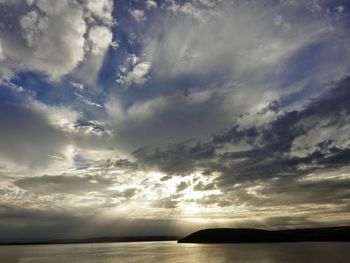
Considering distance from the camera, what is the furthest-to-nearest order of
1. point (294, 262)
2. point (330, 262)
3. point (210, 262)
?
point (210, 262), point (294, 262), point (330, 262)

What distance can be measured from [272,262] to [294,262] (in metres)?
7.14

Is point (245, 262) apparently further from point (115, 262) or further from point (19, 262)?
point (19, 262)

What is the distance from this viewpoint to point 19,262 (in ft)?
465

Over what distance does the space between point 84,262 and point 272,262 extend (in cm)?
7432

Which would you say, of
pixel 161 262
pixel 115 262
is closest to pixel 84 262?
pixel 115 262

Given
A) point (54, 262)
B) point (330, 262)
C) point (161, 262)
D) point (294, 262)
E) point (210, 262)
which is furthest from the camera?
point (54, 262)

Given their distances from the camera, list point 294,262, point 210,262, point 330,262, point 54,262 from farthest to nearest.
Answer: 1. point 54,262
2. point 210,262
3. point 294,262
4. point 330,262

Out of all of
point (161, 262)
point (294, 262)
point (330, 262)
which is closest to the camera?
point (330, 262)

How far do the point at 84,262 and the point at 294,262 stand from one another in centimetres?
8138

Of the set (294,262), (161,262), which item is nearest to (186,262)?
(161,262)

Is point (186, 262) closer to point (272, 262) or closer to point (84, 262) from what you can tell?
point (272, 262)

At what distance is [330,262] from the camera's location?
102 m

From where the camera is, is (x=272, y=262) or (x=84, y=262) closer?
(x=272, y=262)

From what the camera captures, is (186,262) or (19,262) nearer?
(186,262)
